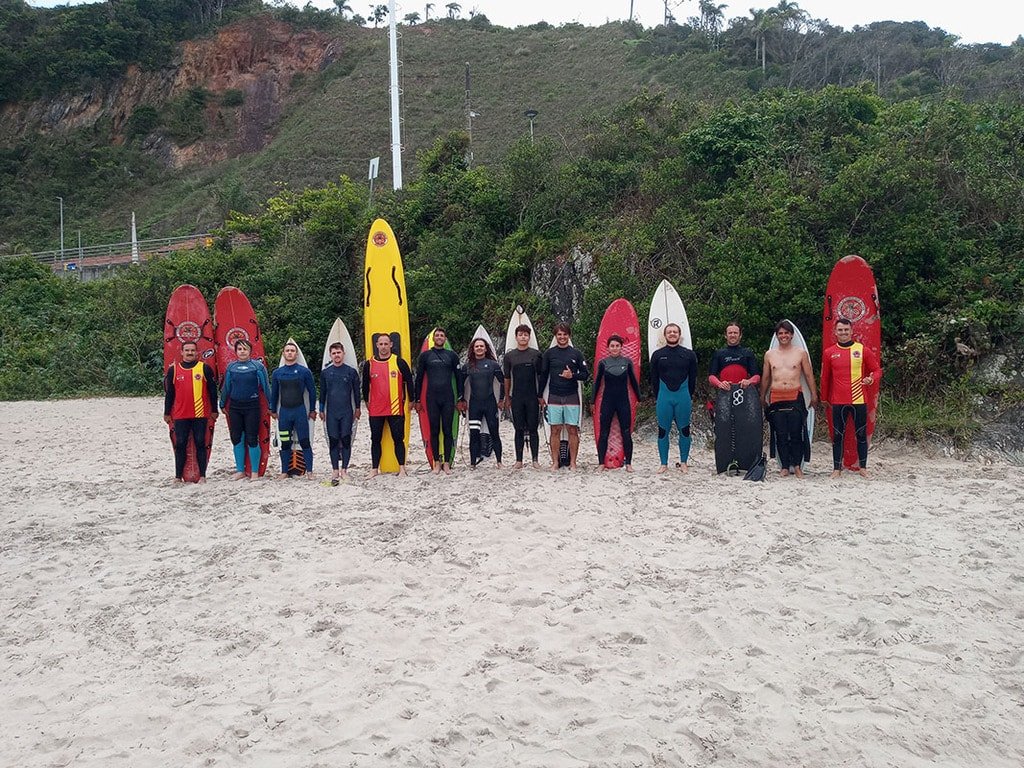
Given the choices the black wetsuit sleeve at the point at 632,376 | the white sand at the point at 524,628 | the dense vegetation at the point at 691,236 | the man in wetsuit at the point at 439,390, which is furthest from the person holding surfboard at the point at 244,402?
the dense vegetation at the point at 691,236

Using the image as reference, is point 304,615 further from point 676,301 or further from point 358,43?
point 358,43

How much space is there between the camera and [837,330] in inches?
268

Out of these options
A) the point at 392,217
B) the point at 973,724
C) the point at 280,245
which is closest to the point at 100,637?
the point at 973,724

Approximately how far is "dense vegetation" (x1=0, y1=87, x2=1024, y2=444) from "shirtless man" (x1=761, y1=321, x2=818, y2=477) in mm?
2915

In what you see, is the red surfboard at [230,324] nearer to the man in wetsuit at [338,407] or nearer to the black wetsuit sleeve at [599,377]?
the man in wetsuit at [338,407]

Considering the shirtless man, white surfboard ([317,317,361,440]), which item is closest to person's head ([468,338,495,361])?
white surfboard ([317,317,361,440])

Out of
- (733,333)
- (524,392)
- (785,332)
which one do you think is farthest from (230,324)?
(785,332)

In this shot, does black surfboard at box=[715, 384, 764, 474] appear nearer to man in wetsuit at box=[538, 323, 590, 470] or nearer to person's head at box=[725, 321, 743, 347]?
person's head at box=[725, 321, 743, 347]

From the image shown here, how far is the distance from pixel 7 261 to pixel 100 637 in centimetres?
2192

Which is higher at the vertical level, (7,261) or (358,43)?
(358,43)

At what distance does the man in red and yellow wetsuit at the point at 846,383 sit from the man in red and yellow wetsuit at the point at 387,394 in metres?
3.74

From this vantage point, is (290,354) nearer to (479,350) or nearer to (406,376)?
(406,376)

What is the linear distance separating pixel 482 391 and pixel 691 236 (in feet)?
16.9

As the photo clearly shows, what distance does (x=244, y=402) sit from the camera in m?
7.36
